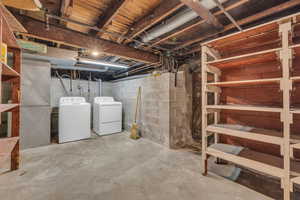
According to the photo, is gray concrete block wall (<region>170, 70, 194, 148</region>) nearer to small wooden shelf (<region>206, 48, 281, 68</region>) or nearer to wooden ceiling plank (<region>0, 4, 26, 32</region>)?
small wooden shelf (<region>206, 48, 281, 68</region>)

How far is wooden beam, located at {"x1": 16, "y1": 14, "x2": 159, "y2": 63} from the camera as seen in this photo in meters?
1.97

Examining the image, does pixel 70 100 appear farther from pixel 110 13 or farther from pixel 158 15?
pixel 158 15

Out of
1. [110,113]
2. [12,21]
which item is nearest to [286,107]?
[12,21]

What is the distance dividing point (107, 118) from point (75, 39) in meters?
2.57

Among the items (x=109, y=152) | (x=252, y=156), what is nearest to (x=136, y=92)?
(x=109, y=152)

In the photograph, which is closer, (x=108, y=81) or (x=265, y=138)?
(x=265, y=138)

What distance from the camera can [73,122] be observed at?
3.59 metres

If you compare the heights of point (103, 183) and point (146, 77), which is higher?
point (146, 77)

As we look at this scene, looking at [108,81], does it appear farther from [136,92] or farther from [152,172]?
[152,172]

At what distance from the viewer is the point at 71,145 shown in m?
3.32

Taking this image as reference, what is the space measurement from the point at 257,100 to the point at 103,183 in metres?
2.69

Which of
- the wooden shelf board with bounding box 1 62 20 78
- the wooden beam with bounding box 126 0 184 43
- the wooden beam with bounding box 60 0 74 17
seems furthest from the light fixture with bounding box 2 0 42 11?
the wooden beam with bounding box 126 0 184 43

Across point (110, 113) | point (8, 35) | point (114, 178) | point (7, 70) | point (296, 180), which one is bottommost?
point (114, 178)

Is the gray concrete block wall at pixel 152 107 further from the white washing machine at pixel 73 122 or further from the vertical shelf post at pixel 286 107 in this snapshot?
the vertical shelf post at pixel 286 107
